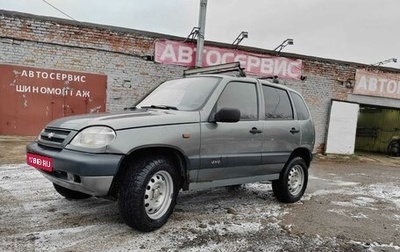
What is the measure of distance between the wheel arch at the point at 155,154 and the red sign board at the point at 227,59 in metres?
7.66

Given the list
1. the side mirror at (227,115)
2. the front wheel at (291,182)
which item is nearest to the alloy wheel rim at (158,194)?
the side mirror at (227,115)

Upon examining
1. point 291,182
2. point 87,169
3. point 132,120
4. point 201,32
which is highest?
point 201,32

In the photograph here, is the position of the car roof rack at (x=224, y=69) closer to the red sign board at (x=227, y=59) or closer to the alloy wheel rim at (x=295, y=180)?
the alloy wheel rim at (x=295, y=180)

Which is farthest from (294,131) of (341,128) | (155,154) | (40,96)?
(341,128)

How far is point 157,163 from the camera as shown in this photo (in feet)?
12.1

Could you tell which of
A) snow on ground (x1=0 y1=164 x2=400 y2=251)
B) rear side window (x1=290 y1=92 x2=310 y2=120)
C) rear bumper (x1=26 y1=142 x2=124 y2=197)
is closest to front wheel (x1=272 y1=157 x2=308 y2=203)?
snow on ground (x1=0 y1=164 x2=400 y2=251)

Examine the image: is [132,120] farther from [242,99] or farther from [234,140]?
[242,99]

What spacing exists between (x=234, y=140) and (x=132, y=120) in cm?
142

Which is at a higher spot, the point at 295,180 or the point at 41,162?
the point at 41,162

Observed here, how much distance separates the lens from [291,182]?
5574 mm

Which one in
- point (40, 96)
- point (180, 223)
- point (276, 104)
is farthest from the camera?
point (40, 96)

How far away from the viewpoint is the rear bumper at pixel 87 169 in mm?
3281

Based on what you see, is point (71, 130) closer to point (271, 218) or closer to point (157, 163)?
point (157, 163)

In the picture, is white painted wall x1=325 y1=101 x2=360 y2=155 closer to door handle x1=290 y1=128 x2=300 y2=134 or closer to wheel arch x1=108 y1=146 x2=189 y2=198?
door handle x1=290 y1=128 x2=300 y2=134
